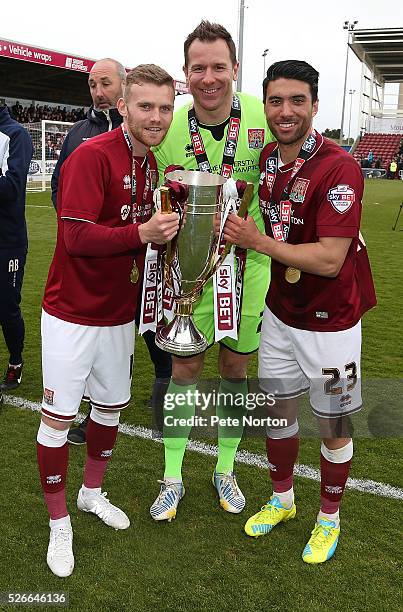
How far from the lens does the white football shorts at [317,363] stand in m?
2.26

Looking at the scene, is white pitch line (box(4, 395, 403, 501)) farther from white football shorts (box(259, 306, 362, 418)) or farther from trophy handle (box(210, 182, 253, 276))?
trophy handle (box(210, 182, 253, 276))

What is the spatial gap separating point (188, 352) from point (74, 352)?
0.43 meters

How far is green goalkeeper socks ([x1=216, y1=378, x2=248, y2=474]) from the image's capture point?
9.53 ft

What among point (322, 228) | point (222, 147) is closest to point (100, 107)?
point (222, 147)

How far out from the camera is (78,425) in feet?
11.4

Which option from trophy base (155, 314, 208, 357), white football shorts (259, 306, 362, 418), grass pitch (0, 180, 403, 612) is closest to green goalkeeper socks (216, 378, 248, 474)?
grass pitch (0, 180, 403, 612)

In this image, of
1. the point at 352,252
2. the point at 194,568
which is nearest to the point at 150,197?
the point at 352,252

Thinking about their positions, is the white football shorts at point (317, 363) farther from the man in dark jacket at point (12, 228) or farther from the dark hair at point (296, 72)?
the man in dark jacket at point (12, 228)

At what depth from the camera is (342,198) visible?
2000 millimetres

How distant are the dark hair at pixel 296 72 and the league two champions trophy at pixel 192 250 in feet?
1.32

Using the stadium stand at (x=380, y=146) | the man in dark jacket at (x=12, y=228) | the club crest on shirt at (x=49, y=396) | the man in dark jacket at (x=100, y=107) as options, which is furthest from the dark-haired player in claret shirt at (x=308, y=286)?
the stadium stand at (x=380, y=146)

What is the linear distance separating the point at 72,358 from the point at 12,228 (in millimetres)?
1783

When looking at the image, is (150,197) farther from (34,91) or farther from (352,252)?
(34,91)

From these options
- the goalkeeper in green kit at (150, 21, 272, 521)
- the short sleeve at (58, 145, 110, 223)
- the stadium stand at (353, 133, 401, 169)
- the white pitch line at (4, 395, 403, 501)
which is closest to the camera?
the short sleeve at (58, 145, 110, 223)
